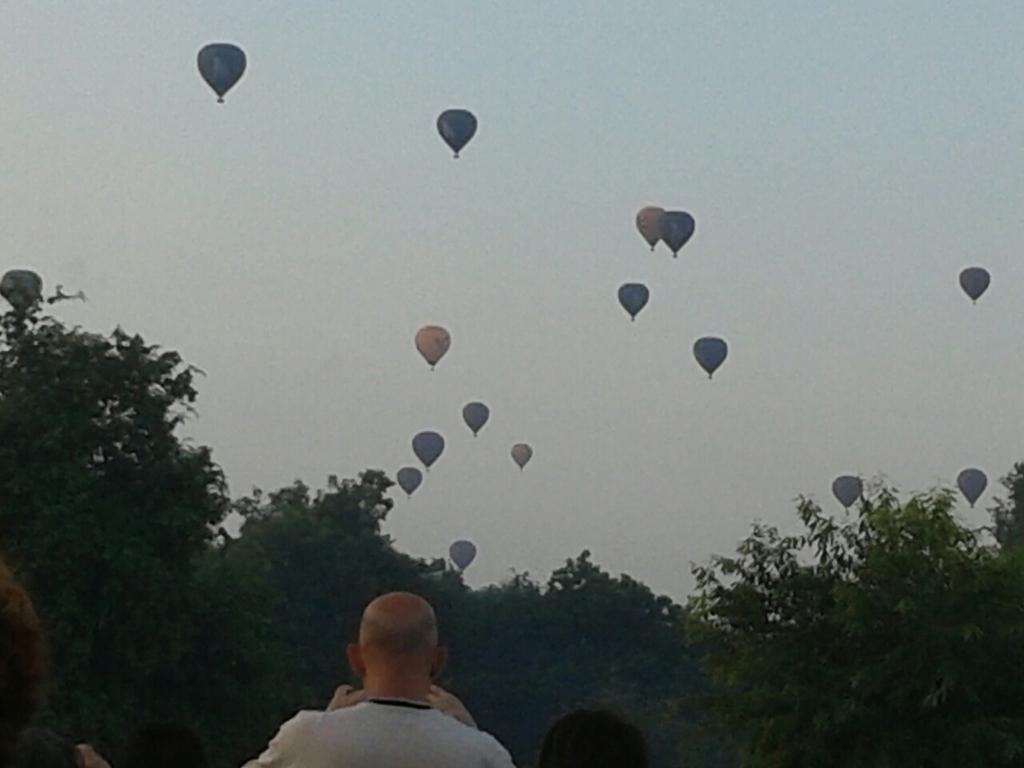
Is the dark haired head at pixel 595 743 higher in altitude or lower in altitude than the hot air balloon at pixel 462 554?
lower

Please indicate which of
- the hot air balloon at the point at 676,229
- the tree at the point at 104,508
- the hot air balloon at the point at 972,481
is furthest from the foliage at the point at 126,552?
the hot air balloon at the point at 972,481

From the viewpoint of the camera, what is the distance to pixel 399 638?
19.2 feet

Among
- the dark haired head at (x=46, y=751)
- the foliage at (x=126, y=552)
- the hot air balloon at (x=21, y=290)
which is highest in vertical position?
the hot air balloon at (x=21, y=290)

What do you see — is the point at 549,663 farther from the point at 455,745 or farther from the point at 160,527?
the point at 455,745

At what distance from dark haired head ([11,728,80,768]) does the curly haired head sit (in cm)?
228

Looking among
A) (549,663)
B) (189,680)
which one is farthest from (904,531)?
(549,663)

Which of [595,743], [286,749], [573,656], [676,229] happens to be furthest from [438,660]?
[573,656]

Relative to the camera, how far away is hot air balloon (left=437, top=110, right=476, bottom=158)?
5194 cm

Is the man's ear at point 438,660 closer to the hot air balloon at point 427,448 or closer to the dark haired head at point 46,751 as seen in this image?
the dark haired head at point 46,751

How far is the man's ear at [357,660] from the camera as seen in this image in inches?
238

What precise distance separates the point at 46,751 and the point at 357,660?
1319 mm

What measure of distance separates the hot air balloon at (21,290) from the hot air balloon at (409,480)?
28938 millimetres

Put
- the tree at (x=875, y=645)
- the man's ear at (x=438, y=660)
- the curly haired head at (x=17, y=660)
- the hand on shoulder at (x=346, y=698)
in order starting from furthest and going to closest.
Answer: the tree at (x=875, y=645), the hand on shoulder at (x=346, y=698), the man's ear at (x=438, y=660), the curly haired head at (x=17, y=660)

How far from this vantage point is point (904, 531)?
40250mm
